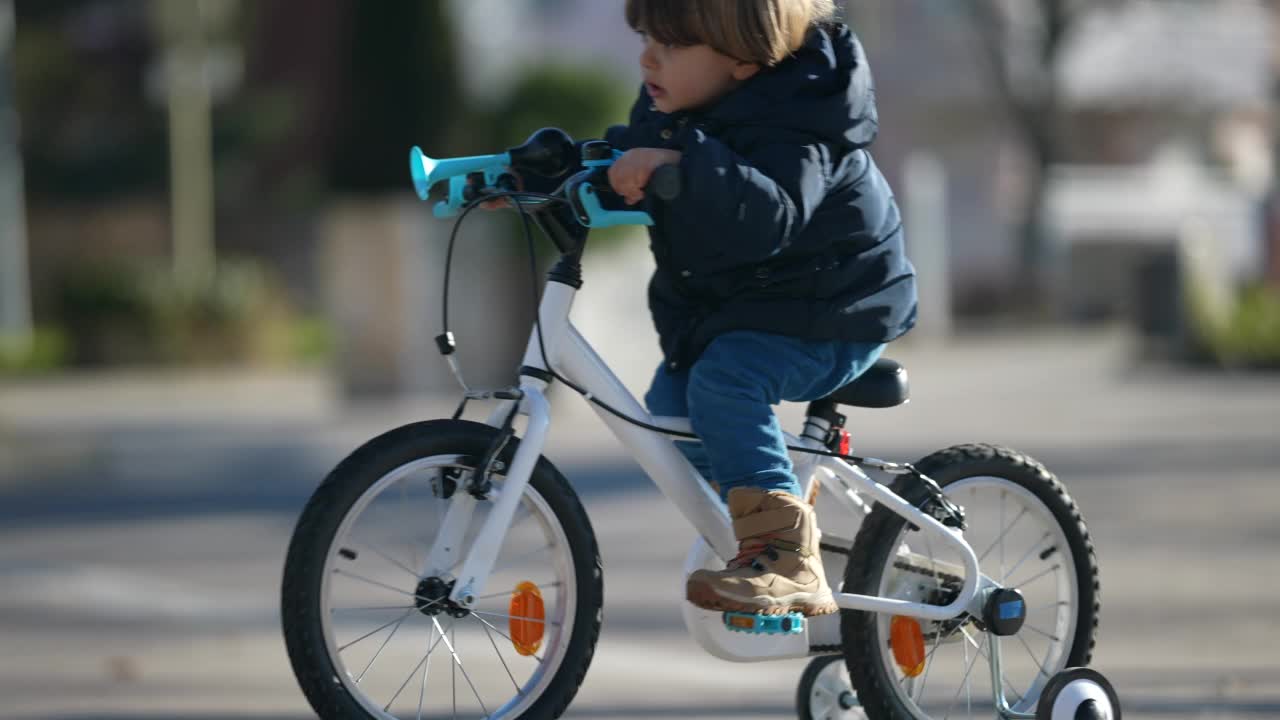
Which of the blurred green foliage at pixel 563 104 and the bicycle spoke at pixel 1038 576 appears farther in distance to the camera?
the blurred green foliage at pixel 563 104

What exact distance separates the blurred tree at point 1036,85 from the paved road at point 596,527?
Answer: 11.0 meters

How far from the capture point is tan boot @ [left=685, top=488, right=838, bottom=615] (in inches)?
137

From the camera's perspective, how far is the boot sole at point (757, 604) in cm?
346

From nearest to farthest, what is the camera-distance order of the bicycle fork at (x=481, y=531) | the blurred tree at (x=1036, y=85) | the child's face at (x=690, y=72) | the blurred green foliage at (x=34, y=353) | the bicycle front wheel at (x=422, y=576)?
the bicycle front wheel at (x=422, y=576) < the bicycle fork at (x=481, y=531) < the child's face at (x=690, y=72) < the blurred green foliage at (x=34, y=353) < the blurred tree at (x=1036, y=85)

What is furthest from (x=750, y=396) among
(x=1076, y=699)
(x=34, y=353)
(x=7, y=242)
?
(x=7, y=242)

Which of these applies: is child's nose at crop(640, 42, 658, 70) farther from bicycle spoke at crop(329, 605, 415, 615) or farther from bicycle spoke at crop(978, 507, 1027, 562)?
bicycle spoke at crop(978, 507, 1027, 562)

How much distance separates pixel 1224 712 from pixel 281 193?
2919 centimetres

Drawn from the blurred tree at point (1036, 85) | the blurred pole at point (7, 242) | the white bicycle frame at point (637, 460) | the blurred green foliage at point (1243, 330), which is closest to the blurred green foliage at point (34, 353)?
the blurred pole at point (7, 242)

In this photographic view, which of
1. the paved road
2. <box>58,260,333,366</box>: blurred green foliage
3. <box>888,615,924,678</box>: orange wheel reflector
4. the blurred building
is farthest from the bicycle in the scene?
the blurred building

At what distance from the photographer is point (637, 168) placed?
341 centimetres

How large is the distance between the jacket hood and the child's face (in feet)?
0.10

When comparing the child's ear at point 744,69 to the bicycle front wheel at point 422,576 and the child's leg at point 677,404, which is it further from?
the bicycle front wheel at point 422,576

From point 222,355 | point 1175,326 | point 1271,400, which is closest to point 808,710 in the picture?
point 1271,400

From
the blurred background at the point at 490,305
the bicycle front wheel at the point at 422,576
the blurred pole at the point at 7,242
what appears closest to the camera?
the bicycle front wheel at the point at 422,576
